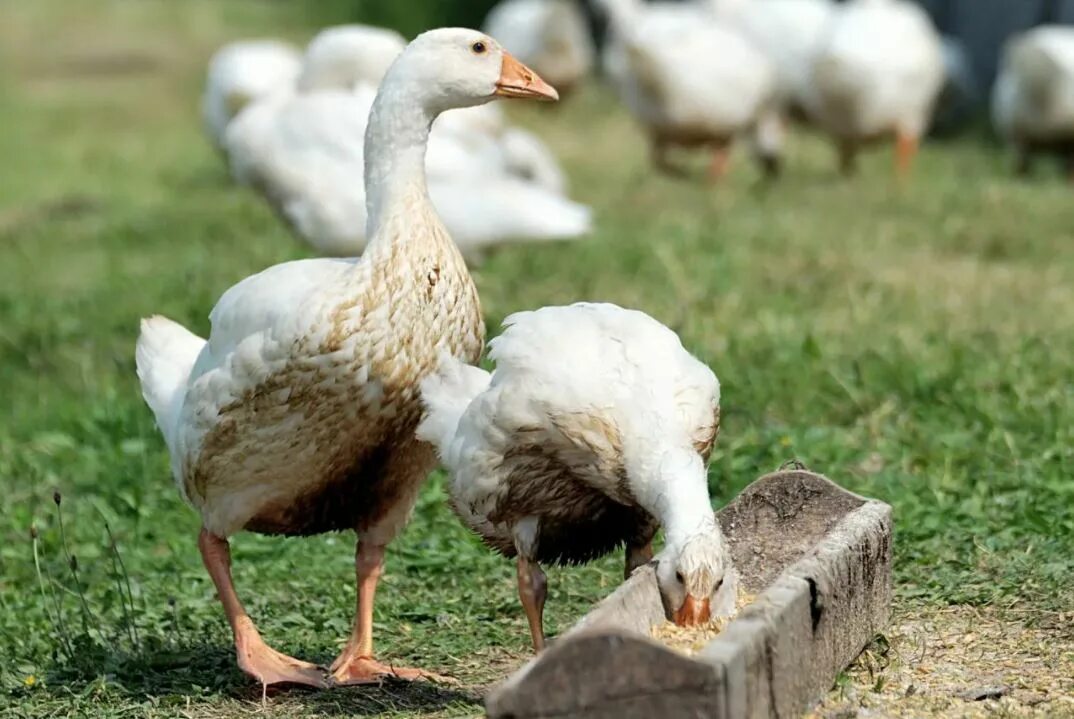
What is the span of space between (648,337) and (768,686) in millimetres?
1055

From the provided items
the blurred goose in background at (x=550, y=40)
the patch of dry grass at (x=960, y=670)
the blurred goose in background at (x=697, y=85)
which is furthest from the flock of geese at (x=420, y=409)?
the blurred goose in background at (x=550, y=40)

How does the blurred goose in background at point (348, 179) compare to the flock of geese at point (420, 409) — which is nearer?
the flock of geese at point (420, 409)

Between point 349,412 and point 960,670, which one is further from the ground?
point 349,412

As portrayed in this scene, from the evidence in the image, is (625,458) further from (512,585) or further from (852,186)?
(852,186)

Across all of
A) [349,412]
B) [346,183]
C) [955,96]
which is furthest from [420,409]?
[955,96]

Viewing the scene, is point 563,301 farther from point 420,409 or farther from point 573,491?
point 573,491

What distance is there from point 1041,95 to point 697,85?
2348mm

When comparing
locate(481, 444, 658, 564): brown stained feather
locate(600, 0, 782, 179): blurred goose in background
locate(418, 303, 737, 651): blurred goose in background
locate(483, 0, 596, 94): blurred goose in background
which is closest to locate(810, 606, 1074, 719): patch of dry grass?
locate(418, 303, 737, 651): blurred goose in background

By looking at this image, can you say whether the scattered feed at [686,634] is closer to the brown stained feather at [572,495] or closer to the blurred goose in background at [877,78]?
the brown stained feather at [572,495]

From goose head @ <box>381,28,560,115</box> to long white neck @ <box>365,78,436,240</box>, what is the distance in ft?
0.08

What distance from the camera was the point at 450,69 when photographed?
14.8 feet

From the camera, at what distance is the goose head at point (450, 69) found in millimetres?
4492

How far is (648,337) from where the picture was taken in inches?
166

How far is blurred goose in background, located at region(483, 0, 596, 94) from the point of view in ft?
57.9
